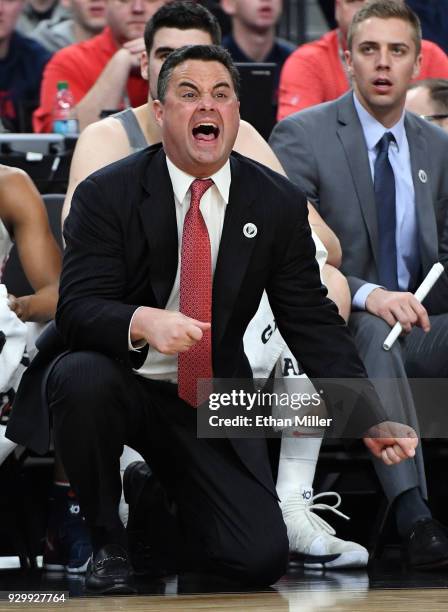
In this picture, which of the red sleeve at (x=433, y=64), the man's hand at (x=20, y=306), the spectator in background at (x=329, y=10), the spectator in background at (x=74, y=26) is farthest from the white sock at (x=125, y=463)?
the spectator in background at (x=329, y=10)

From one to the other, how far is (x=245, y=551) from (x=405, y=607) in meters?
0.47

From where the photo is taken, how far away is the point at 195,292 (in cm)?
324

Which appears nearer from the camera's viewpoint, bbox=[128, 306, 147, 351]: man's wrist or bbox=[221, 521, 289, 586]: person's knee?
bbox=[128, 306, 147, 351]: man's wrist

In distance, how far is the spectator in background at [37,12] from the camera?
762 cm

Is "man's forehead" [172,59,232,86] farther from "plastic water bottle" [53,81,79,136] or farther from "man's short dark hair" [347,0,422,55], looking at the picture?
"plastic water bottle" [53,81,79,136]

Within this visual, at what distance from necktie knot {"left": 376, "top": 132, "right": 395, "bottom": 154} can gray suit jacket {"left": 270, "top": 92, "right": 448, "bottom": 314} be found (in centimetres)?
7

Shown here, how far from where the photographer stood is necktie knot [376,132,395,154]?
14.4 ft

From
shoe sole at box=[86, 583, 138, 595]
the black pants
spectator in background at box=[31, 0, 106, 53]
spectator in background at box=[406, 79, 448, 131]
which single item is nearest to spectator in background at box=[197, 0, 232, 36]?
spectator in background at box=[31, 0, 106, 53]

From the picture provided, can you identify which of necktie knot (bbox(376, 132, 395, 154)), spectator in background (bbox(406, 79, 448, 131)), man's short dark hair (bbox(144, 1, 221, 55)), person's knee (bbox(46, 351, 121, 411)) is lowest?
person's knee (bbox(46, 351, 121, 411))

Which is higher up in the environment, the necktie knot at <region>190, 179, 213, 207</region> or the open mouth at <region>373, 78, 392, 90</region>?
the open mouth at <region>373, 78, 392, 90</region>

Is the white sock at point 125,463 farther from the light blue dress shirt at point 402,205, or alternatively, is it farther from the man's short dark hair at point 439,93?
the man's short dark hair at point 439,93

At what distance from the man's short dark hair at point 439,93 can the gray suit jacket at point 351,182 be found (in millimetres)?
658

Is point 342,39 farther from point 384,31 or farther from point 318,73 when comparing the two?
point 384,31

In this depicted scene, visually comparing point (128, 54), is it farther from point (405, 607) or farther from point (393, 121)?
point (405, 607)
